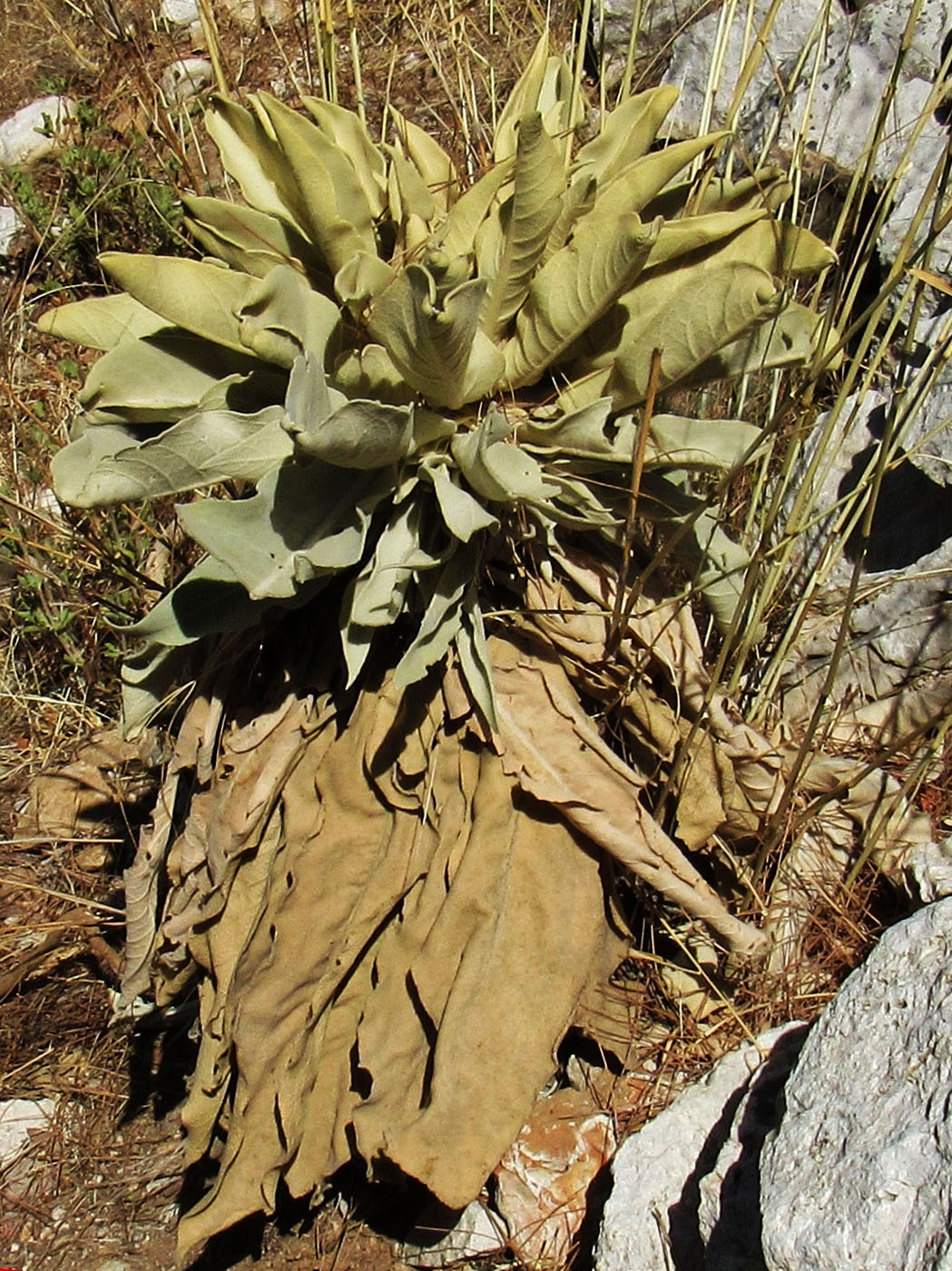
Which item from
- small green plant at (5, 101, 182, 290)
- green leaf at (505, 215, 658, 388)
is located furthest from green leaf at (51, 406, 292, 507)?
small green plant at (5, 101, 182, 290)

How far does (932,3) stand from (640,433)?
1609 millimetres

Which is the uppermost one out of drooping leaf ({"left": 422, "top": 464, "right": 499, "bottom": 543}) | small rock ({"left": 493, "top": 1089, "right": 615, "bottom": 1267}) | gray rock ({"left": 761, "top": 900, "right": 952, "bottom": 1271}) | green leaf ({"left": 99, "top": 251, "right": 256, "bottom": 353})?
green leaf ({"left": 99, "top": 251, "right": 256, "bottom": 353})

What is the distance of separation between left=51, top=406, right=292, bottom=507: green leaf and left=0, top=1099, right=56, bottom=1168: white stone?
1129mm

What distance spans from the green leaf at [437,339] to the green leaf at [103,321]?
38cm

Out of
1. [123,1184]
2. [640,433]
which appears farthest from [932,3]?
[123,1184]

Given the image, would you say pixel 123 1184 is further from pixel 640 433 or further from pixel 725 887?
pixel 640 433

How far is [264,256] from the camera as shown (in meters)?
1.54

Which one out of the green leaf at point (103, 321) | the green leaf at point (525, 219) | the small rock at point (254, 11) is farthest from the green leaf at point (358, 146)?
the small rock at point (254, 11)

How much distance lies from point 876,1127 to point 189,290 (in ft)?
4.11

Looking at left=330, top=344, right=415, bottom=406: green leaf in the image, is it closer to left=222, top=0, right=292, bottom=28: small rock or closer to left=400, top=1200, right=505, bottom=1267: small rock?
left=400, top=1200, right=505, bottom=1267: small rock

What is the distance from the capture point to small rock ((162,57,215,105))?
3.26 m

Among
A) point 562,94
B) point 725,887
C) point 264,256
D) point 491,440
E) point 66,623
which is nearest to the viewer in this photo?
point 491,440

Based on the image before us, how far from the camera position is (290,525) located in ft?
4.76

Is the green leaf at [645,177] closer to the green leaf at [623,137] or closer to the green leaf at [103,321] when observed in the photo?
the green leaf at [623,137]
